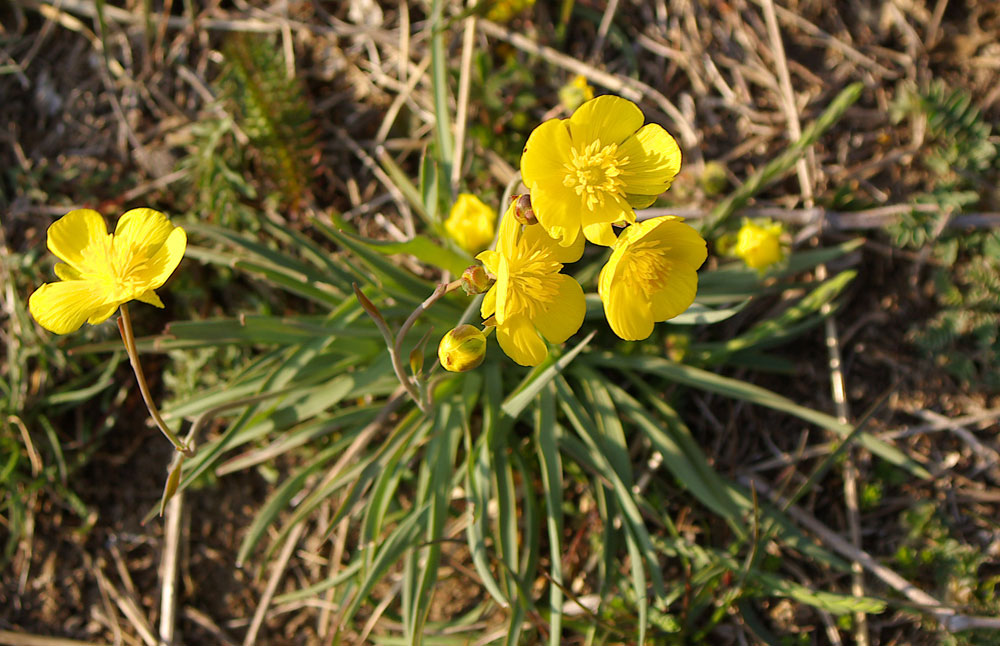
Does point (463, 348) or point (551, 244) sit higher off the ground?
point (551, 244)

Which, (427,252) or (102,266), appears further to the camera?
(427,252)

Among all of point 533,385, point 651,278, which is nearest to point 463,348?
point 533,385

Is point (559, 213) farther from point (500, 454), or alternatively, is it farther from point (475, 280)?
point (500, 454)

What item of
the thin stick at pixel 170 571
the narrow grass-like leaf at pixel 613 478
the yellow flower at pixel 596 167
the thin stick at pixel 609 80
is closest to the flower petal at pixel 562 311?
the yellow flower at pixel 596 167

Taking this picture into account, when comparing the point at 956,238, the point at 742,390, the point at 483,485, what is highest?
the point at 956,238

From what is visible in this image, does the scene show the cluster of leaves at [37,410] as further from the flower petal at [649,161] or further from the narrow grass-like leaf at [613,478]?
the flower petal at [649,161]

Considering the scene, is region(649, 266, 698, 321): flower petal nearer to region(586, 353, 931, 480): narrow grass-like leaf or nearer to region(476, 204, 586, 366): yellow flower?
region(476, 204, 586, 366): yellow flower

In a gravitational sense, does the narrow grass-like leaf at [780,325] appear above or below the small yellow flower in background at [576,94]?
below
